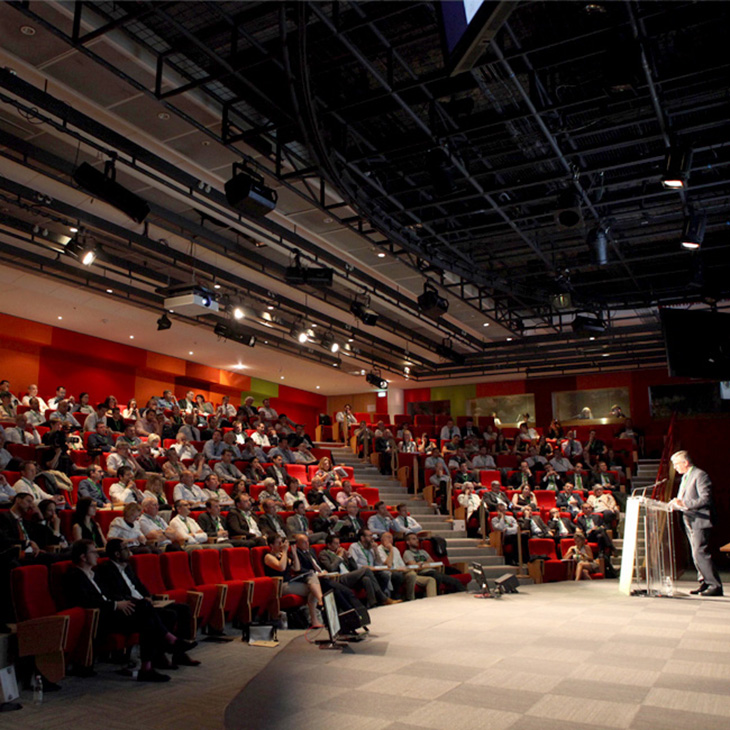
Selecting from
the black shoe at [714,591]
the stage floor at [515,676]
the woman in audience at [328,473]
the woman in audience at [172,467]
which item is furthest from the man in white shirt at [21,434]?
the black shoe at [714,591]

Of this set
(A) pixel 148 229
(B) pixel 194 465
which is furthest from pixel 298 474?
(A) pixel 148 229

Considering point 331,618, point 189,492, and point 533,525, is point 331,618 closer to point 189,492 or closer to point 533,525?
point 189,492

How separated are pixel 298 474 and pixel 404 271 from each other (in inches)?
152

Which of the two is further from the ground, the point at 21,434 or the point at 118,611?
the point at 21,434

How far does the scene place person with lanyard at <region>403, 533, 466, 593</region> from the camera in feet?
27.1

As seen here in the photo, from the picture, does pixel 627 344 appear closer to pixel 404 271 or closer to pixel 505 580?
pixel 404 271

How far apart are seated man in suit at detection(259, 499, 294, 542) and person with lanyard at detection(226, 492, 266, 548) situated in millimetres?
83

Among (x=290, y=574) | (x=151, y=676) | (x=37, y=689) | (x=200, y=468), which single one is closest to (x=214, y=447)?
(x=200, y=468)

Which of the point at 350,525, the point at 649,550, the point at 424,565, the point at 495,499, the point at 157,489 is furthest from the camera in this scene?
the point at 495,499

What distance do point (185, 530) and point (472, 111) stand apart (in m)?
5.21

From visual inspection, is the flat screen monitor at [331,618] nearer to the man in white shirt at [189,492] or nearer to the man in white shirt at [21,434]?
the man in white shirt at [189,492]

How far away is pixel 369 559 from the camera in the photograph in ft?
25.7

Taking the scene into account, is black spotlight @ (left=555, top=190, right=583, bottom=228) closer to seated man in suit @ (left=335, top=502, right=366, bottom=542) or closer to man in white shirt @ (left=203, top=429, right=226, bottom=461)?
A: seated man in suit @ (left=335, top=502, right=366, bottom=542)

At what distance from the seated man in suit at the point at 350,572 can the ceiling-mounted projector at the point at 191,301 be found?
13.1 ft
